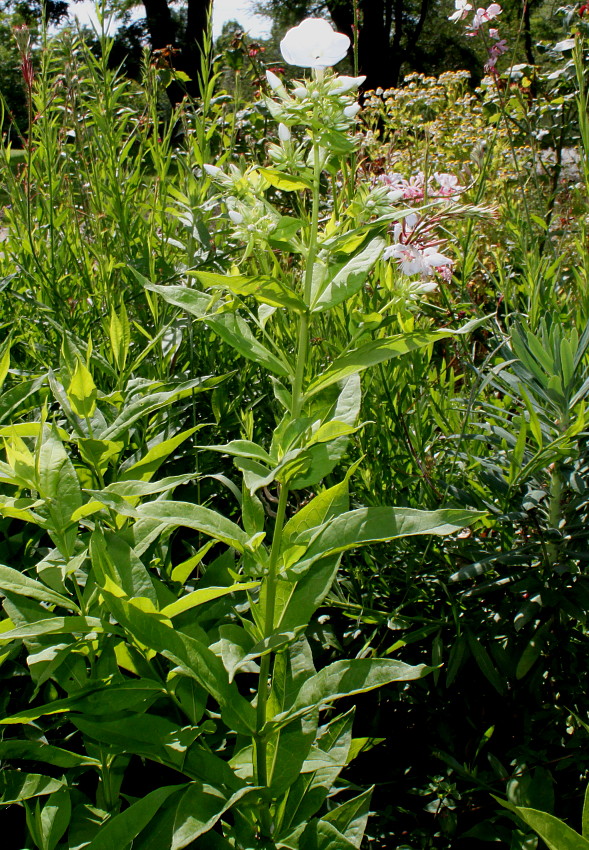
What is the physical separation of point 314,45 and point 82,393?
74cm

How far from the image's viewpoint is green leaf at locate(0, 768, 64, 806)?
1.05 meters

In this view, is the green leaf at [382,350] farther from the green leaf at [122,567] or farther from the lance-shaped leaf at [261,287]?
the green leaf at [122,567]

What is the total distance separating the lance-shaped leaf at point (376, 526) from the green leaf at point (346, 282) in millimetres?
293

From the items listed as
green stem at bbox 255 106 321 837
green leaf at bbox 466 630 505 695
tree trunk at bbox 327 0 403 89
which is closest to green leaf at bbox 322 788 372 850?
green stem at bbox 255 106 321 837

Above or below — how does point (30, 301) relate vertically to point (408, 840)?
above

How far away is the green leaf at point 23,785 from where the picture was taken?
105 cm

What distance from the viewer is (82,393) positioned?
1.31 metres

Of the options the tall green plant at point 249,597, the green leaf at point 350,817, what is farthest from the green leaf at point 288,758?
the green leaf at point 350,817

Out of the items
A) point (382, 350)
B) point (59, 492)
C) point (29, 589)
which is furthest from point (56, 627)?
point (382, 350)

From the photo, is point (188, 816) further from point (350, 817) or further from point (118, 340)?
point (118, 340)

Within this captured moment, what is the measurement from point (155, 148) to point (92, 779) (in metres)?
1.72

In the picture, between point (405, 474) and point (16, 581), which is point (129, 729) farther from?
point (405, 474)

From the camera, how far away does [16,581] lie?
1.06m

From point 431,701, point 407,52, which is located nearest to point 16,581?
point 431,701
